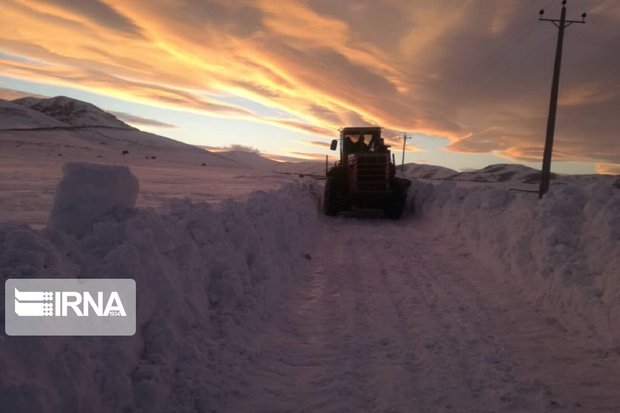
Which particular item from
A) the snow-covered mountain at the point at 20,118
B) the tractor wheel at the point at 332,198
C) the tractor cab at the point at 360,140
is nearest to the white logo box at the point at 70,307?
the tractor wheel at the point at 332,198

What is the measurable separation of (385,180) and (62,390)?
1556 cm

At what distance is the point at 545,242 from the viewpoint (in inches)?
287

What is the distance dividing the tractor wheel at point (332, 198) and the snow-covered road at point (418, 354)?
982 centimetres

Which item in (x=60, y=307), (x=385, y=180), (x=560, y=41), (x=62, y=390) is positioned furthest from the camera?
(x=560, y=41)

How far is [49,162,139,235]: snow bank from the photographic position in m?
4.45

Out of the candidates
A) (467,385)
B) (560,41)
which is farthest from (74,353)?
(560,41)

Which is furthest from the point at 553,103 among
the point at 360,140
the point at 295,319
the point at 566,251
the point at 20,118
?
the point at 20,118

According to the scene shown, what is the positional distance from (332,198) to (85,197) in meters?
13.6

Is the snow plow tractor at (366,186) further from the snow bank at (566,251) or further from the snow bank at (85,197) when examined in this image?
the snow bank at (85,197)

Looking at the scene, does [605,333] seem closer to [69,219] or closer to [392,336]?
[392,336]

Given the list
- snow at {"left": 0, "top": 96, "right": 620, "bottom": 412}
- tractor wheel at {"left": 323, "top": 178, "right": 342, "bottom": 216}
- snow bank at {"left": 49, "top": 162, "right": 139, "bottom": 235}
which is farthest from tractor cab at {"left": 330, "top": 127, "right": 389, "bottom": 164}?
snow bank at {"left": 49, "top": 162, "right": 139, "bottom": 235}

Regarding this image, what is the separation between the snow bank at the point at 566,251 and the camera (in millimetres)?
5590

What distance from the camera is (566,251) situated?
6754mm

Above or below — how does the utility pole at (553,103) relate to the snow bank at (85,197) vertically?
above
